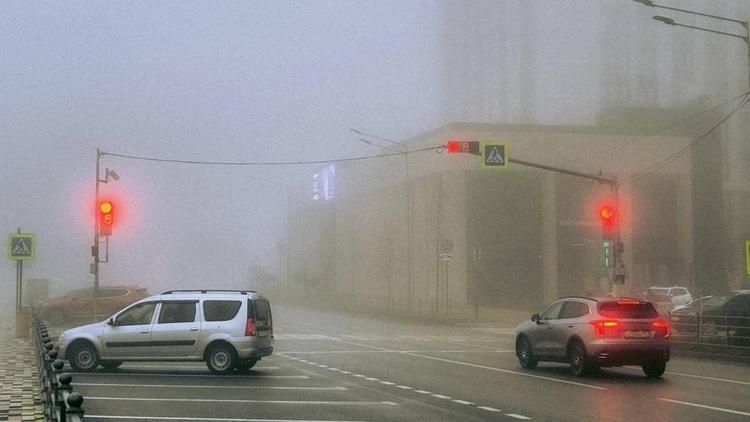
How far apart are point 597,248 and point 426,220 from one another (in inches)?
536

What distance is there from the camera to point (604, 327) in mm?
18406

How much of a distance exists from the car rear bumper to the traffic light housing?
18.2 metres

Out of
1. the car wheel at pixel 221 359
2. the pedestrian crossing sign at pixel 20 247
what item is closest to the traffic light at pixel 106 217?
the pedestrian crossing sign at pixel 20 247

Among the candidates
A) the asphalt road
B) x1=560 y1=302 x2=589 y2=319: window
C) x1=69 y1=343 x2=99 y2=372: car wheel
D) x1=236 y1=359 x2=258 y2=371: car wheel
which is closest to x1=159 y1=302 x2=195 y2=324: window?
the asphalt road

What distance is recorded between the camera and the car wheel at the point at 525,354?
20.5 meters

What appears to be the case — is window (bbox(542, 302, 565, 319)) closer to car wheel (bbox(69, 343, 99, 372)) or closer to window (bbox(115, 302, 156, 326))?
window (bbox(115, 302, 156, 326))

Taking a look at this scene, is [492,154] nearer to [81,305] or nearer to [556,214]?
[81,305]

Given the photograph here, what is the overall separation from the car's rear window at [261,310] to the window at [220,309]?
0.44 meters

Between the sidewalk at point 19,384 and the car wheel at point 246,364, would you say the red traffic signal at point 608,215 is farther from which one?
the sidewalk at point 19,384

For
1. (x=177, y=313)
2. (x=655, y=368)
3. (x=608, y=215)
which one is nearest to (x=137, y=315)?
(x=177, y=313)

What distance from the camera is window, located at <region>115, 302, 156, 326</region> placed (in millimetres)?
19391

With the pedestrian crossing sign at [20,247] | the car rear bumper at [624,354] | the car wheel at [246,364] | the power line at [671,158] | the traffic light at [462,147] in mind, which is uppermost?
the power line at [671,158]

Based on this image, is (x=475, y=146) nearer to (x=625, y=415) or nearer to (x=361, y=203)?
(x=625, y=415)

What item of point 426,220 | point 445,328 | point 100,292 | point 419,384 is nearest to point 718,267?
point 426,220
